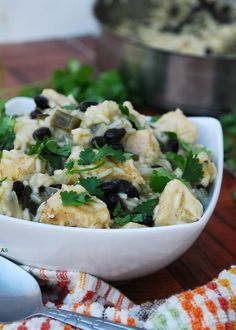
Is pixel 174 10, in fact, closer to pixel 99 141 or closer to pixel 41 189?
pixel 99 141

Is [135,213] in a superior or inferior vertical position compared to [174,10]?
superior

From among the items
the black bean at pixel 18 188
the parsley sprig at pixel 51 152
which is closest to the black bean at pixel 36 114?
the parsley sprig at pixel 51 152

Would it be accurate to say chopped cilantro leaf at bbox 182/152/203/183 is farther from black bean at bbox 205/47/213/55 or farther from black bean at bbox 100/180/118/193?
black bean at bbox 205/47/213/55

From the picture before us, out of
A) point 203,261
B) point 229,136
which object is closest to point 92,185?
point 203,261

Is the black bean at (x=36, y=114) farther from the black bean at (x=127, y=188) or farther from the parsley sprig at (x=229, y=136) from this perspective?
the parsley sprig at (x=229, y=136)

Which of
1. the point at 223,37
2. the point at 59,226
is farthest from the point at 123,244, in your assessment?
the point at 223,37

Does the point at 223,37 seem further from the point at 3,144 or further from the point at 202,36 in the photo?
the point at 3,144

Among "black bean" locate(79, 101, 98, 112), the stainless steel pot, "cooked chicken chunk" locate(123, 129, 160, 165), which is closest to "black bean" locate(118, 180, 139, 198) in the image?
"cooked chicken chunk" locate(123, 129, 160, 165)
